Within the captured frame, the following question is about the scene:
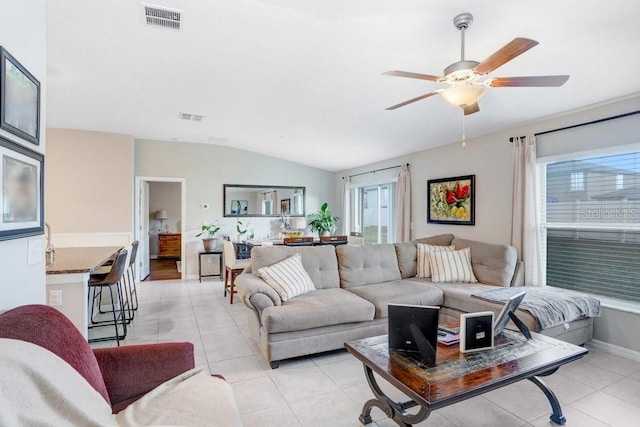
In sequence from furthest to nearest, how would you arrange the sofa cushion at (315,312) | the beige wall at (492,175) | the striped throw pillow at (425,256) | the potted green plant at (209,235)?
the potted green plant at (209,235)
the striped throw pillow at (425,256)
the beige wall at (492,175)
the sofa cushion at (315,312)

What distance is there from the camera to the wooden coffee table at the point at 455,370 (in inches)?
63.7

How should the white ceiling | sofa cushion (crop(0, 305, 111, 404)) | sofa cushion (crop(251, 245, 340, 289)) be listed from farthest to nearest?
sofa cushion (crop(251, 245, 340, 289)) → the white ceiling → sofa cushion (crop(0, 305, 111, 404))

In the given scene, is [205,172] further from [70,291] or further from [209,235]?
[70,291]

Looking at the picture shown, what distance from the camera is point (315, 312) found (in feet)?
9.54

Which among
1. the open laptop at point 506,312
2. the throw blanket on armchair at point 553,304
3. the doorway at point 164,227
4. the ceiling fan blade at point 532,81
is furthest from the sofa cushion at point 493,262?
the doorway at point 164,227

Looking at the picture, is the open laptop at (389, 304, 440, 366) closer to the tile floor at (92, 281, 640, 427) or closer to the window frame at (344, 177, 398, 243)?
the tile floor at (92, 281, 640, 427)

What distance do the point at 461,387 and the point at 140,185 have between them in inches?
260

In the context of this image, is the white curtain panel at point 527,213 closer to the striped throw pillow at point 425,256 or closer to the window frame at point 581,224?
the window frame at point 581,224

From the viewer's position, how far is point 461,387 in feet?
5.36

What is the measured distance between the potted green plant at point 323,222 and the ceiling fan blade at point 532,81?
566 centimetres

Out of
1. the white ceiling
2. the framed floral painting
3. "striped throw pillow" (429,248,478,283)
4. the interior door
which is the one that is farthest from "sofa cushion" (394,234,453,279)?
the interior door

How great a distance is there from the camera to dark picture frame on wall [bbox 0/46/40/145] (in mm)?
1352

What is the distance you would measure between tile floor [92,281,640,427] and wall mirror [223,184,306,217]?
12.2 feet

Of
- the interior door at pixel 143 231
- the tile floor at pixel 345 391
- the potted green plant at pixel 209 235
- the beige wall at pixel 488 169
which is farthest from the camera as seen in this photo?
the potted green plant at pixel 209 235
